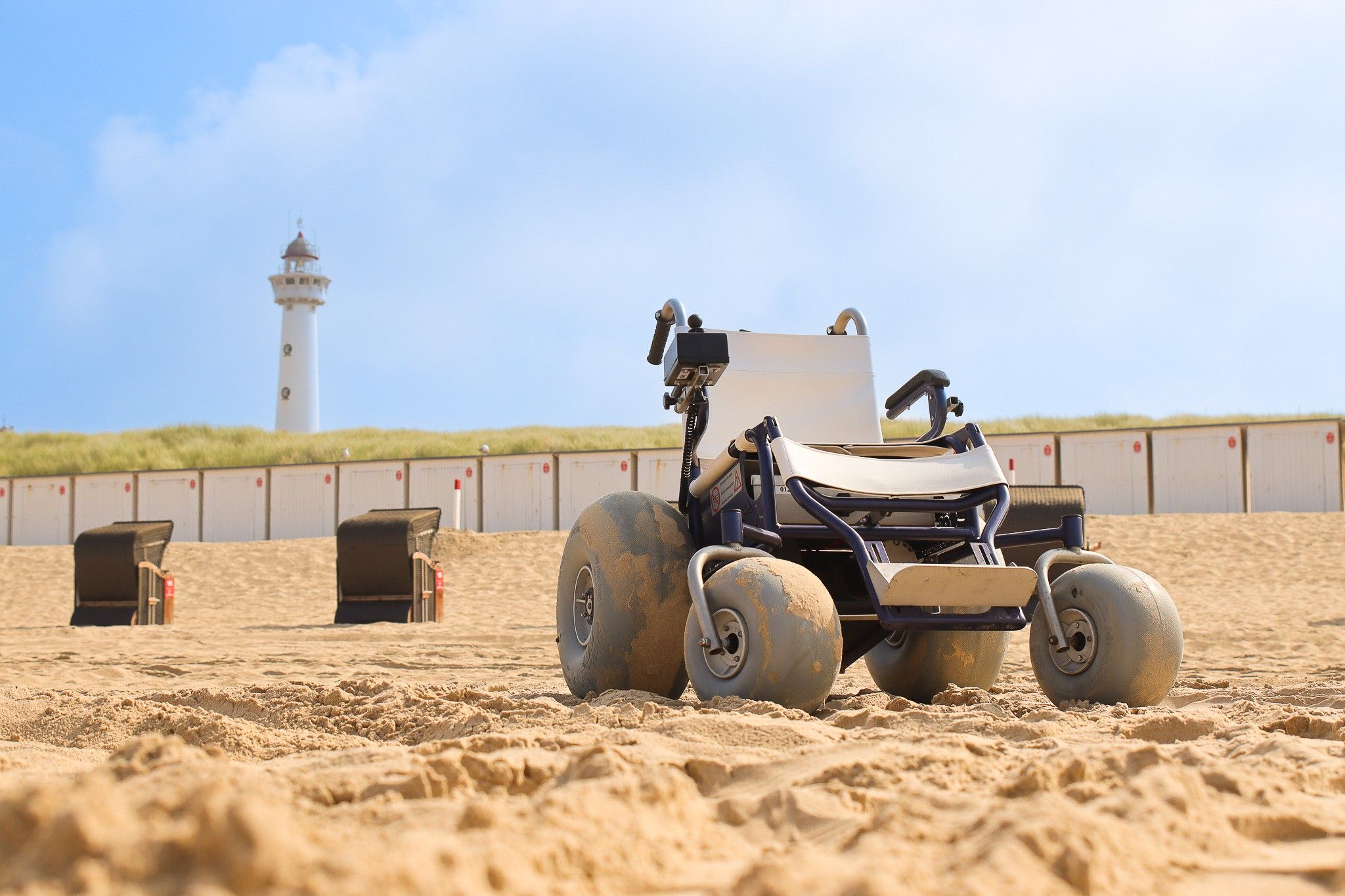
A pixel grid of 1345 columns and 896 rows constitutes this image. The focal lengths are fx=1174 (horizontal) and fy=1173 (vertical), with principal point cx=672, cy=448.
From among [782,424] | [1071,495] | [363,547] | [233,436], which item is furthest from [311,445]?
[782,424]

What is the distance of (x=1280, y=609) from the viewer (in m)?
13.7

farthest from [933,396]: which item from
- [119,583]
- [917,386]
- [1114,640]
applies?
[119,583]

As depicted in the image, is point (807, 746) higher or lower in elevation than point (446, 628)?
higher

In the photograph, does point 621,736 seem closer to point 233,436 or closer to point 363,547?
point 363,547

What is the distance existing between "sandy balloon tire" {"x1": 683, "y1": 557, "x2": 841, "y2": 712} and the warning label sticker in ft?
3.13

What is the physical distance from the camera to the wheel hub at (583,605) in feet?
19.0

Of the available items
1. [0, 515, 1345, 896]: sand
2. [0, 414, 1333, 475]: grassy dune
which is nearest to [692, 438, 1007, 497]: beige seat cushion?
[0, 515, 1345, 896]: sand

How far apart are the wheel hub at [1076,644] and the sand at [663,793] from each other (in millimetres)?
236

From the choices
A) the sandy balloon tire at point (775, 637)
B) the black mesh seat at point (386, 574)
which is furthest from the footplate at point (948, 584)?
the black mesh seat at point (386, 574)

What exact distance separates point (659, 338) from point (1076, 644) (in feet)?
9.23

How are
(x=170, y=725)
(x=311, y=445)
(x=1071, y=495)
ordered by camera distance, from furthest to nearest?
(x=311, y=445) → (x=1071, y=495) → (x=170, y=725)

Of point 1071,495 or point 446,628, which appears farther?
point 1071,495

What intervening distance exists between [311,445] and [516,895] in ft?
152

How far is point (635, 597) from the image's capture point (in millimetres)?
5242
